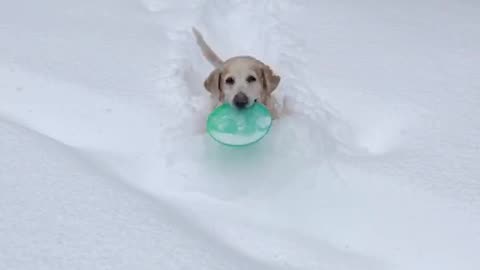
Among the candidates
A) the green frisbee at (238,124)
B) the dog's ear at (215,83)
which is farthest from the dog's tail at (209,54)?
the green frisbee at (238,124)

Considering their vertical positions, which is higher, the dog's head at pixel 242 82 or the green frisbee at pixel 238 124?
the dog's head at pixel 242 82

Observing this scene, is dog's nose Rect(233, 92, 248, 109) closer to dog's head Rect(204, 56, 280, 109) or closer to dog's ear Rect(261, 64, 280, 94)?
dog's head Rect(204, 56, 280, 109)

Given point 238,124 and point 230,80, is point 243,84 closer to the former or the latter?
point 230,80

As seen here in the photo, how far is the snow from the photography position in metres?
1.40

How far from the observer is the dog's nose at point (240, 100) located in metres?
1.88

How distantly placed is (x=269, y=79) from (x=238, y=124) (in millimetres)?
Result: 229

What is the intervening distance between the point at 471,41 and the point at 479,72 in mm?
222

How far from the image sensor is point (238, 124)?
6.02ft

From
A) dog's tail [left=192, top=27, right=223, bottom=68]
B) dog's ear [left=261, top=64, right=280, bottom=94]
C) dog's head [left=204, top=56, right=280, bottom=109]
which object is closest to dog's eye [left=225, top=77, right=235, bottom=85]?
dog's head [left=204, top=56, right=280, bottom=109]

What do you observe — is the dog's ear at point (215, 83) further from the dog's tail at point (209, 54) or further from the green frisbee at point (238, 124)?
the dog's tail at point (209, 54)

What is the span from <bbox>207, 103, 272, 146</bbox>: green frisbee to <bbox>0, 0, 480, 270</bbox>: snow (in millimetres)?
70

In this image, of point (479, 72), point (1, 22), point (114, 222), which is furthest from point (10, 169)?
point (479, 72)

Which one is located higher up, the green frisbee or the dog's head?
the dog's head

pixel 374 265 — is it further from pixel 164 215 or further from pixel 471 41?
pixel 471 41
